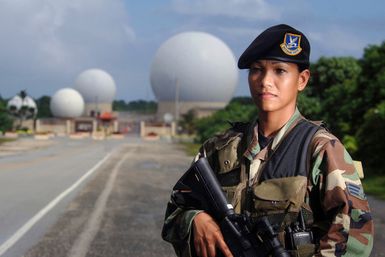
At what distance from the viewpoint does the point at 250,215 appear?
2.32m

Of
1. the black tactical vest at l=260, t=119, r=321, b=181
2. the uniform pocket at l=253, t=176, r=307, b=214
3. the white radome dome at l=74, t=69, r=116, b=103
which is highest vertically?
the white radome dome at l=74, t=69, r=116, b=103

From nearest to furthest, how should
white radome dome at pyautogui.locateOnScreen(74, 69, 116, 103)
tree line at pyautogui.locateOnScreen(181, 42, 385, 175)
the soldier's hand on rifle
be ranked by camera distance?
the soldier's hand on rifle < tree line at pyautogui.locateOnScreen(181, 42, 385, 175) < white radome dome at pyautogui.locateOnScreen(74, 69, 116, 103)

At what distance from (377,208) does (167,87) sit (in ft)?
287

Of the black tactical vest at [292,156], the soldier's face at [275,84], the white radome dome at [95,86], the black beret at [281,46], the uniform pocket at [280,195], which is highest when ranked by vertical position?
the white radome dome at [95,86]

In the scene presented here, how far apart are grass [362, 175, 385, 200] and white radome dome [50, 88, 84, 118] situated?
10047 cm

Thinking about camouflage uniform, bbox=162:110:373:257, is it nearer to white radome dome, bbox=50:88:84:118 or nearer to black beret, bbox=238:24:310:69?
black beret, bbox=238:24:310:69

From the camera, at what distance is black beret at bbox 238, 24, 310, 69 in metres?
2.42

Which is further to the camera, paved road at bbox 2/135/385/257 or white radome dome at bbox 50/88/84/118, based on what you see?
white radome dome at bbox 50/88/84/118

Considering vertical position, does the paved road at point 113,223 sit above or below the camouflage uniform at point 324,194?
below

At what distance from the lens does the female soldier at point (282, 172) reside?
2.25 metres

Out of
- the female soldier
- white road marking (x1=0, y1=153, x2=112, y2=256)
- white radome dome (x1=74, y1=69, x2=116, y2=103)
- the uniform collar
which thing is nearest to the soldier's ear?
the female soldier

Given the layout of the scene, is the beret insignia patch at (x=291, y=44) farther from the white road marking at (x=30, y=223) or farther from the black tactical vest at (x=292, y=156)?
the white road marking at (x=30, y=223)

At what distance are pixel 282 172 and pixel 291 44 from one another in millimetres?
480

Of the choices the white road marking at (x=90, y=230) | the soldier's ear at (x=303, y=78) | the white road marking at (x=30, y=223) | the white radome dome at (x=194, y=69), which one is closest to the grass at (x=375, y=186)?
the white road marking at (x=90, y=230)
